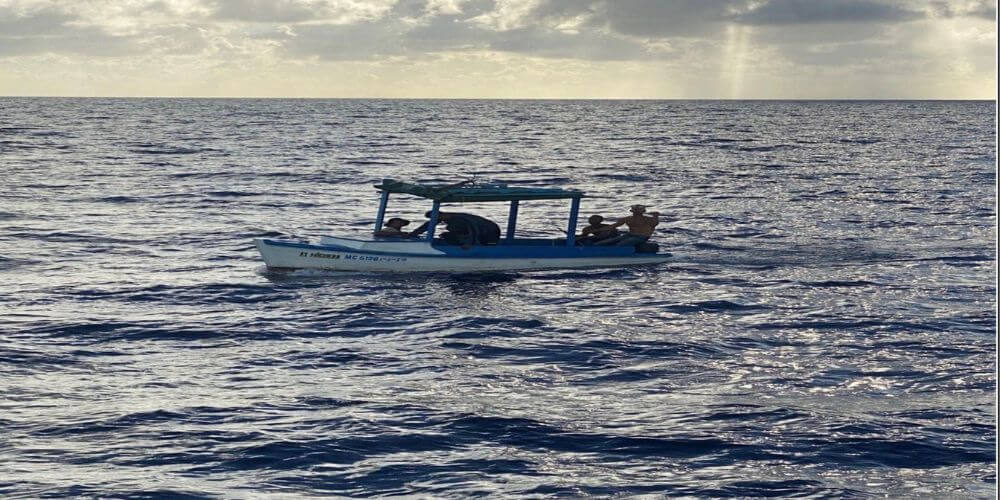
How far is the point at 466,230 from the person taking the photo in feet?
90.6

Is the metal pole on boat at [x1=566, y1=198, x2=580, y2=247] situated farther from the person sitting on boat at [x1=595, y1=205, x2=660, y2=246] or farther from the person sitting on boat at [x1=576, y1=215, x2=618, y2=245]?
the person sitting on boat at [x1=595, y1=205, x2=660, y2=246]

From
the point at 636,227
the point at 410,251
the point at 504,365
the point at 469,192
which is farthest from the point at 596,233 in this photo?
the point at 504,365

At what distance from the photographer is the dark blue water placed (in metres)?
14.2

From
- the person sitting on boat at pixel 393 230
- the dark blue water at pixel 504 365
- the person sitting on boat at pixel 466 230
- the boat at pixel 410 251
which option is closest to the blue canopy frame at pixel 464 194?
the boat at pixel 410 251

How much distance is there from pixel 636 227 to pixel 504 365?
1102 cm

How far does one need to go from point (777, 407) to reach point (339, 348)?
703cm

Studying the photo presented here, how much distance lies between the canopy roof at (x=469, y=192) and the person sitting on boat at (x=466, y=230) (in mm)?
656

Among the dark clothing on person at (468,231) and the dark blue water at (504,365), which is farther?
the dark clothing on person at (468,231)

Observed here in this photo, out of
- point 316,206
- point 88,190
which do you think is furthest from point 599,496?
point 88,190

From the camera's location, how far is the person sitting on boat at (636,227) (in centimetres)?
2950

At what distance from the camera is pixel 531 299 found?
25.4 m

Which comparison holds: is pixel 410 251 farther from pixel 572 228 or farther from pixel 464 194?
pixel 572 228

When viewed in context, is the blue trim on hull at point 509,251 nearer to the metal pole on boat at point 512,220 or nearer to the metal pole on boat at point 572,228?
the metal pole on boat at point 572,228

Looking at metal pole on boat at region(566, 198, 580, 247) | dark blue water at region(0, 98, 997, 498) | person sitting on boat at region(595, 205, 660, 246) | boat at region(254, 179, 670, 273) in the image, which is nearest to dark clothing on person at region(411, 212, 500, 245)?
boat at region(254, 179, 670, 273)
